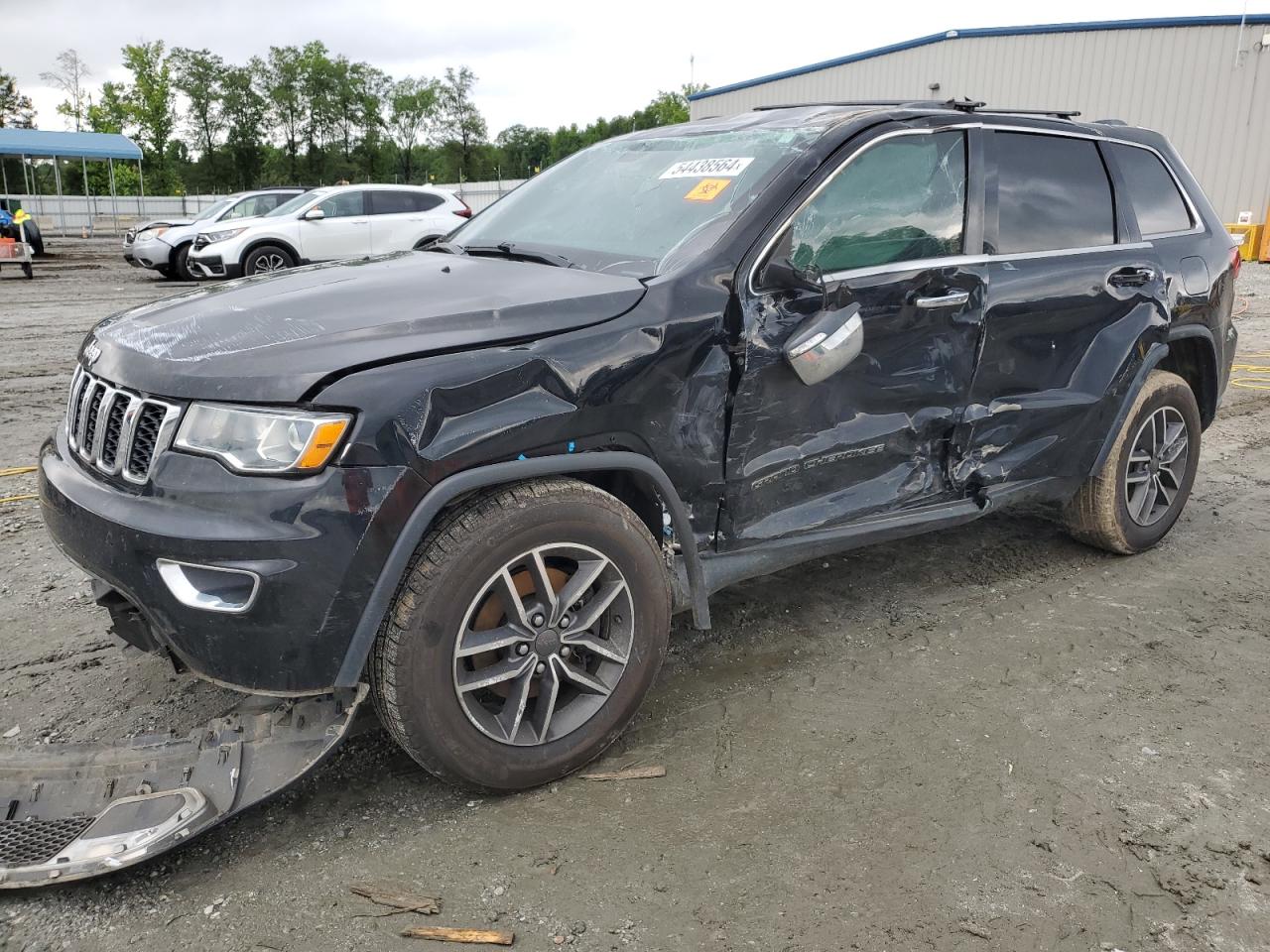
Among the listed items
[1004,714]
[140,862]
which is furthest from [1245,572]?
[140,862]

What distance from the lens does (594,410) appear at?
8.73ft

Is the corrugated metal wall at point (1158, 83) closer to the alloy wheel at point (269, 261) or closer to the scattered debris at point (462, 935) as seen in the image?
the alloy wheel at point (269, 261)

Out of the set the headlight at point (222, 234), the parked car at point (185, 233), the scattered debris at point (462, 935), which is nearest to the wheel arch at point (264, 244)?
the headlight at point (222, 234)

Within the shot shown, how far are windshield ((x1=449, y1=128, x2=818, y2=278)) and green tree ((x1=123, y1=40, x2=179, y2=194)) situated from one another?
72.3 metres

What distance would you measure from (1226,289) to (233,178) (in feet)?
245

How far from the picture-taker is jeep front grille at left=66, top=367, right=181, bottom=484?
2451mm

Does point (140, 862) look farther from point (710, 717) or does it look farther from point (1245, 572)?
point (1245, 572)

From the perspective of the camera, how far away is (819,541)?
130 inches

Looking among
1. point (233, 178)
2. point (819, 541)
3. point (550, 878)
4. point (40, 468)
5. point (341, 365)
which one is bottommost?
point (550, 878)

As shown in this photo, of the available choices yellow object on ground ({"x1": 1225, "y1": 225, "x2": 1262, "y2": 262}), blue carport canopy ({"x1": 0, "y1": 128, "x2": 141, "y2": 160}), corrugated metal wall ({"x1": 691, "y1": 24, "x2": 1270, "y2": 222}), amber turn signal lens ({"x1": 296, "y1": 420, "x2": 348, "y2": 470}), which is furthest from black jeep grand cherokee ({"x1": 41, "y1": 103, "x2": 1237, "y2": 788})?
blue carport canopy ({"x1": 0, "y1": 128, "x2": 141, "y2": 160})

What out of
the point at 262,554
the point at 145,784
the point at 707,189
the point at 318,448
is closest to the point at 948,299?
the point at 707,189

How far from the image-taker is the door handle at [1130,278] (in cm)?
Result: 400

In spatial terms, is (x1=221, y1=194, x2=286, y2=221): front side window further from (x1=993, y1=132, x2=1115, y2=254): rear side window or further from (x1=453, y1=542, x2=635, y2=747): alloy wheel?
(x1=453, y1=542, x2=635, y2=747): alloy wheel

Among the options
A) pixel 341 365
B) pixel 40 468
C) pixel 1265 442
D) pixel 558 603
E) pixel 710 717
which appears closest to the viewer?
pixel 341 365
